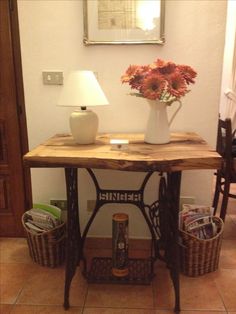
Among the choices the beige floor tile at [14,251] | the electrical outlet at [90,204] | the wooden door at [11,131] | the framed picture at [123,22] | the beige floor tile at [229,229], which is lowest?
the beige floor tile at [229,229]

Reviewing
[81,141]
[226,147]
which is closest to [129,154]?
[81,141]

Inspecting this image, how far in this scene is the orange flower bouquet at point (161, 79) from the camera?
153 cm

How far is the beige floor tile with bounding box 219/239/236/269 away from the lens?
2074mm

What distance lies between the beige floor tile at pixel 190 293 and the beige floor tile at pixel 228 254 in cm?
19

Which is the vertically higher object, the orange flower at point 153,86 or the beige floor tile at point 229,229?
the orange flower at point 153,86

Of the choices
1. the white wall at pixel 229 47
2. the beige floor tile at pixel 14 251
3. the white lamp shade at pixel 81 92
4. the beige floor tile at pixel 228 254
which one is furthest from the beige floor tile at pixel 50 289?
the white wall at pixel 229 47

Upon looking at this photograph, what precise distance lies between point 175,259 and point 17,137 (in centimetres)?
139

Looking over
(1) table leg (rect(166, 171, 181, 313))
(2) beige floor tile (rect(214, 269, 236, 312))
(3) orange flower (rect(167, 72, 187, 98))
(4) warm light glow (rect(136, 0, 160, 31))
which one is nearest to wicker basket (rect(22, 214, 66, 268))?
(1) table leg (rect(166, 171, 181, 313))

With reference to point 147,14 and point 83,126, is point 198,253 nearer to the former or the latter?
point 83,126

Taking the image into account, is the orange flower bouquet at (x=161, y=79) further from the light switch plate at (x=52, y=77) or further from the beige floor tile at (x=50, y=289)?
the beige floor tile at (x=50, y=289)

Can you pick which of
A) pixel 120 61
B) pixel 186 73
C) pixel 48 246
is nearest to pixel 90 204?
pixel 48 246

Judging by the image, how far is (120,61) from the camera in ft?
6.48

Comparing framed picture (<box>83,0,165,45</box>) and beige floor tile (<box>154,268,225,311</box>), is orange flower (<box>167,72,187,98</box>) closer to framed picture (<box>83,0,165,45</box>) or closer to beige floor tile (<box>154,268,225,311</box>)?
framed picture (<box>83,0,165,45</box>)

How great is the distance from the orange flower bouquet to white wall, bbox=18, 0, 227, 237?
40cm
